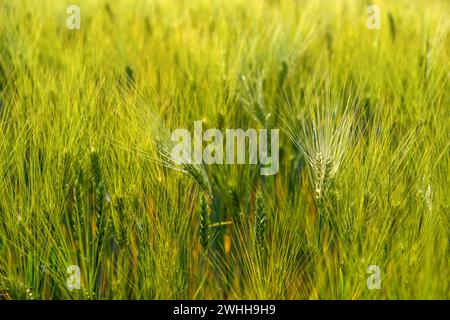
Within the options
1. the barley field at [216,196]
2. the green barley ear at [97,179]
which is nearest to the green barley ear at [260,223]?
the barley field at [216,196]

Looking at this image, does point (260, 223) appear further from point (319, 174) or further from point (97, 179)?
point (97, 179)

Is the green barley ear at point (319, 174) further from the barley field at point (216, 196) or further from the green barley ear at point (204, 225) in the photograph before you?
the green barley ear at point (204, 225)

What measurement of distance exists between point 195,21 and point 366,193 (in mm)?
1301

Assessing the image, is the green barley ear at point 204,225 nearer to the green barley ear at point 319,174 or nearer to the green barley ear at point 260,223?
the green barley ear at point 260,223

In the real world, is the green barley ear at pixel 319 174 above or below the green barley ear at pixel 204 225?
above

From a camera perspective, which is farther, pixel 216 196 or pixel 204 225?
pixel 216 196

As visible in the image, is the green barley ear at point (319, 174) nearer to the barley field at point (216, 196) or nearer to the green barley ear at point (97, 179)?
the barley field at point (216, 196)

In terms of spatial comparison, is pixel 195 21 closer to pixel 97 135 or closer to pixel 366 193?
pixel 97 135

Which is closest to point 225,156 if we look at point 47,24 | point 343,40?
point 343,40

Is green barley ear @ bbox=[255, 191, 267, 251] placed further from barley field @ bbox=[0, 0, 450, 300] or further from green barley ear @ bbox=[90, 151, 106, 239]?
green barley ear @ bbox=[90, 151, 106, 239]

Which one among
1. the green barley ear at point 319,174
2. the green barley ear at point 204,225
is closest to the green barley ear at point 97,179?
the green barley ear at point 204,225

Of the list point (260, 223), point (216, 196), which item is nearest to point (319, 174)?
point (260, 223)

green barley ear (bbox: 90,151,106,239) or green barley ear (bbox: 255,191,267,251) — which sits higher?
green barley ear (bbox: 90,151,106,239)

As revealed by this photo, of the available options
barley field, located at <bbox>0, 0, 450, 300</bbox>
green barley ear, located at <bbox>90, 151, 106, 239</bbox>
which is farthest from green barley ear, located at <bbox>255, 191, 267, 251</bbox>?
green barley ear, located at <bbox>90, 151, 106, 239</bbox>
